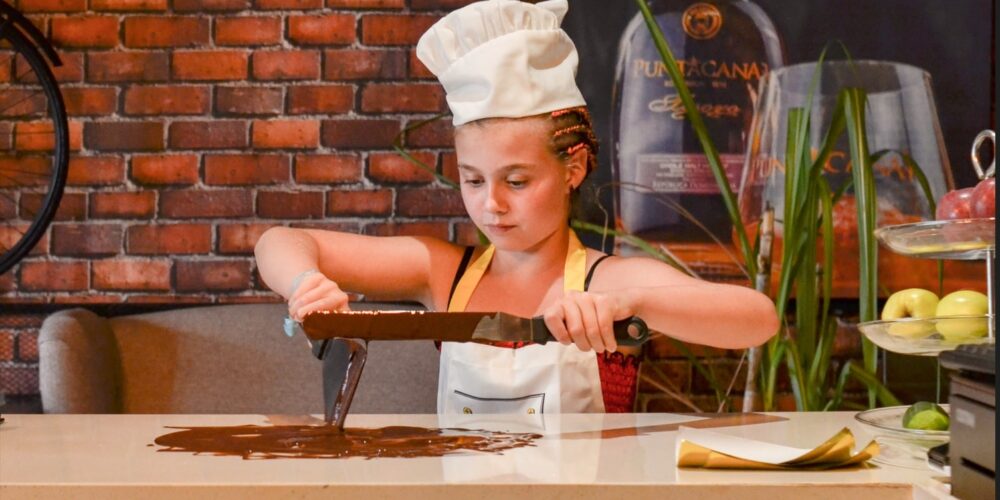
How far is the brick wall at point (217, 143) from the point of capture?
265cm

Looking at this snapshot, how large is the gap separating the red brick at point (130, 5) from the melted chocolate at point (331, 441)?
169 cm

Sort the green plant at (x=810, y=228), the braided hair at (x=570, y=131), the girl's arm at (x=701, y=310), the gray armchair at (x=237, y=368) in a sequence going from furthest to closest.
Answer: the gray armchair at (x=237, y=368), the green plant at (x=810, y=228), the braided hair at (x=570, y=131), the girl's arm at (x=701, y=310)

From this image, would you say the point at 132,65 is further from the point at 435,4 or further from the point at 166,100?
the point at 435,4

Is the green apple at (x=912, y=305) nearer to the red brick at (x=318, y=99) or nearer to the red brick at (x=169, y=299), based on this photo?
the red brick at (x=318, y=99)

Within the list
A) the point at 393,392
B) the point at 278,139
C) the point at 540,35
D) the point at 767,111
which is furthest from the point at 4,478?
the point at 767,111

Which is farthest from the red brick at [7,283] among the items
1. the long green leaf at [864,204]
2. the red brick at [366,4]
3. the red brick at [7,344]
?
the long green leaf at [864,204]

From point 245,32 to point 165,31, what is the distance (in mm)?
202

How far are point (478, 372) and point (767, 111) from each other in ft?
3.94

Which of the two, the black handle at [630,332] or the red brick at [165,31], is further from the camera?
the red brick at [165,31]

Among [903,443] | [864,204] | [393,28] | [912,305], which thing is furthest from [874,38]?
[903,443]

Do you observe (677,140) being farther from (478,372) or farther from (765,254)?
(478,372)

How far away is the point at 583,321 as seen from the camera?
132cm

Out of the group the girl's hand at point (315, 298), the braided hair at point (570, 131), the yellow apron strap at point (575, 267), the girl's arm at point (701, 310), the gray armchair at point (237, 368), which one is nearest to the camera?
the girl's hand at point (315, 298)

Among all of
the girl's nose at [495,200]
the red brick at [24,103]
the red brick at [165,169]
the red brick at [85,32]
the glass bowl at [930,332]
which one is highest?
the red brick at [85,32]
